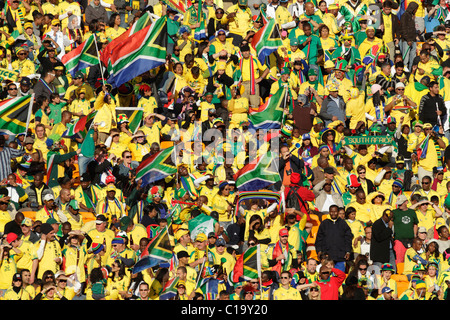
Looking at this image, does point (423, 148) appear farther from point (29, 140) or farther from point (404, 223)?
point (29, 140)

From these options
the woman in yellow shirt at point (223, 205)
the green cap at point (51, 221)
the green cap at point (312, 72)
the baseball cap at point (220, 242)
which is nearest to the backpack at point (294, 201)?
the woman in yellow shirt at point (223, 205)

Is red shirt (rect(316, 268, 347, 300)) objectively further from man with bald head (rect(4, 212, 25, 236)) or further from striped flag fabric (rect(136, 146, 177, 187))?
man with bald head (rect(4, 212, 25, 236))

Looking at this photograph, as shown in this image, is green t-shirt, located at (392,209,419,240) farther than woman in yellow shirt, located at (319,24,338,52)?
No

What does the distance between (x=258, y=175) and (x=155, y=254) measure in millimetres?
3286

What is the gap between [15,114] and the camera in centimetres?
2327

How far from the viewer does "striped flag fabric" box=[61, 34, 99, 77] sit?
2572 cm

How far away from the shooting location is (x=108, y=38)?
26562 mm

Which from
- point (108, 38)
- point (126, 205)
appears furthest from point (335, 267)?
point (108, 38)

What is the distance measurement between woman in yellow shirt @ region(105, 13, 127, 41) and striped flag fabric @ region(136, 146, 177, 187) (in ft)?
12.8

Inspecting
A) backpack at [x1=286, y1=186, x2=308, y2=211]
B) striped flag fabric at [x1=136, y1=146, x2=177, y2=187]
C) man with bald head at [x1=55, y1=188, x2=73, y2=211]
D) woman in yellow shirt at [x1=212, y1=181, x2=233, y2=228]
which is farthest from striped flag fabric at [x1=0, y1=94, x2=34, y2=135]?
backpack at [x1=286, y1=186, x2=308, y2=211]

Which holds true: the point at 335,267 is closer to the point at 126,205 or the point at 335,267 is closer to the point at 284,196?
the point at 284,196
